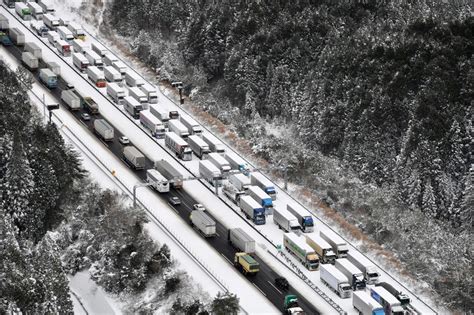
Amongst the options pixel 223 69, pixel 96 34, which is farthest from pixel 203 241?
pixel 96 34

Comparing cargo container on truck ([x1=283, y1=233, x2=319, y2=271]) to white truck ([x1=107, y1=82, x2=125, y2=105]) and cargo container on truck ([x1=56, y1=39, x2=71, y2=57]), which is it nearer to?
white truck ([x1=107, y1=82, x2=125, y2=105])

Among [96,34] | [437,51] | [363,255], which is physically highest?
[437,51]

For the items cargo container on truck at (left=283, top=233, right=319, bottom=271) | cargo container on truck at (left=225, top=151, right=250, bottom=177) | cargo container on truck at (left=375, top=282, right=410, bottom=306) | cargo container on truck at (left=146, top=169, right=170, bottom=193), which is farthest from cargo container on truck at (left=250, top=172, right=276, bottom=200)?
cargo container on truck at (left=375, top=282, right=410, bottom=306)

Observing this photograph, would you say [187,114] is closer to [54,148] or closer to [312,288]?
[54,148]

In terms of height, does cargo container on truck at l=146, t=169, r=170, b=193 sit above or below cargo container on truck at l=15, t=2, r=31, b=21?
above

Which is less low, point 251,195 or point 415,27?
point 415,27

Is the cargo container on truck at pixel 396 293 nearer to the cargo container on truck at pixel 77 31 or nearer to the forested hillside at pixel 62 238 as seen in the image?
the forested hillside at pixel 62 238

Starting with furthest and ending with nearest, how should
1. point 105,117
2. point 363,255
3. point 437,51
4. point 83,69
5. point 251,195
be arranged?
point 83,69
point 105,117
point 437,51
point 251,195
point 363,255

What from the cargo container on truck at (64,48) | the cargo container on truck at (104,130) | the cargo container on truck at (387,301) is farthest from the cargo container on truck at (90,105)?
the cargo container on truck at (387,301)
